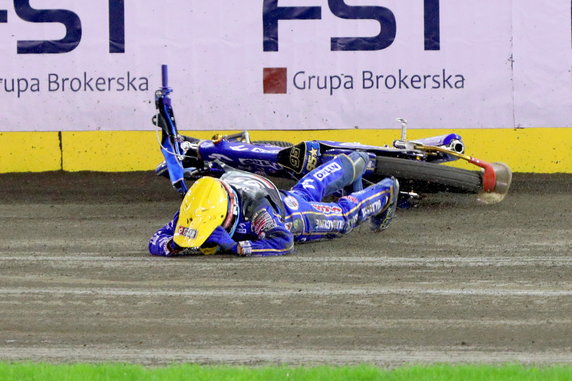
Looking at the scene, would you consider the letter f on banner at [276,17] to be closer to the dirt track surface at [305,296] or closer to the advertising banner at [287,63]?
the advertising banner at [287,63]

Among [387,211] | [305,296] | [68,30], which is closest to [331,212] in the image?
[387,211]

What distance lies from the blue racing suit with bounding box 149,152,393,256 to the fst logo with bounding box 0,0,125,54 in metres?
5.10

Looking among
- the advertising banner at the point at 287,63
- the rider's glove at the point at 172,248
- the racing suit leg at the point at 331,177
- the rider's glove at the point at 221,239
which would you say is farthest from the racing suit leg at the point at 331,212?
the advertising banner at the point at 287,63

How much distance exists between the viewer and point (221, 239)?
914 cm

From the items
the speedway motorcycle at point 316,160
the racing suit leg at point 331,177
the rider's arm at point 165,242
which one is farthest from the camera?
the speedway motorcycle at point 316,160

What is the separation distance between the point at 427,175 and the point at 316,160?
113 centimetres

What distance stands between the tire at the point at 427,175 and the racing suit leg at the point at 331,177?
96 cm

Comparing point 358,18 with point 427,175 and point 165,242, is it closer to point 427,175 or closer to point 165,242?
point 427,175

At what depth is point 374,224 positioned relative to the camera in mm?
10766

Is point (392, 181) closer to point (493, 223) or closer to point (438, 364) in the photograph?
point (493, 223)

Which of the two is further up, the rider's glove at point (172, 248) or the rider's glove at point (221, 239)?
the rider's glove at point (221, 239)

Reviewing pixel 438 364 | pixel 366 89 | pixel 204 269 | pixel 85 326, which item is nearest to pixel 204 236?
pixel 204 269

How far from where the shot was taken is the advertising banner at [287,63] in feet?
48.4

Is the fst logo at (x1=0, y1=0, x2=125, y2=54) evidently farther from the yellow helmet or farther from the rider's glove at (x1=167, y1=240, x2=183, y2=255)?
the yellow helmet
